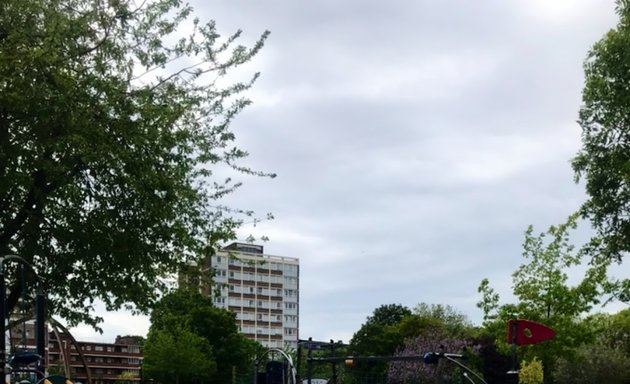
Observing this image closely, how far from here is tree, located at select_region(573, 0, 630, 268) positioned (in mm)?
31359

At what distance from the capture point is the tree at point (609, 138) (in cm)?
3136

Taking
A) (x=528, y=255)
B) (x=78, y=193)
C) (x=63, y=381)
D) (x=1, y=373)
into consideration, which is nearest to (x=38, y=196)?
(x=78, y=193)

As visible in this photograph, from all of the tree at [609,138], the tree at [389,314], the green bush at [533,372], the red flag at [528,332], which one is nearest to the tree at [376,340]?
the tree at [389,314]

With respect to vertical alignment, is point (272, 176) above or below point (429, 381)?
above

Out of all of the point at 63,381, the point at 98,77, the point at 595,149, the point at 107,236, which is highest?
the point at 595,149

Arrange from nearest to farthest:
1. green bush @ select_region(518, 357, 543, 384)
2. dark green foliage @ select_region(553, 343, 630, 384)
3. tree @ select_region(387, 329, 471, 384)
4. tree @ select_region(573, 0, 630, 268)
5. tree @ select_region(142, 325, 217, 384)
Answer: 1. tree @ select_region(573, 0, 630, 268)
2. green bush @ select_region(518, 357, 543, 384)
3. tree @ select_region(387, 329, 471, 384)
4. dark green foliage @ select_region(553, 343, 630, 384)
5. tree @ select_region(142, 325, 217, 384)

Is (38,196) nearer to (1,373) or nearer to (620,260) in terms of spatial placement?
(1,373)

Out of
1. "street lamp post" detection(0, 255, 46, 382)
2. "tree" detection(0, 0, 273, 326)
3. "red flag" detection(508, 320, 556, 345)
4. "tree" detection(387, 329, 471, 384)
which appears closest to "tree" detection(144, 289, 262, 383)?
"tree" detection(387, 329, 471, 384)

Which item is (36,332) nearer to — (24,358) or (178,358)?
(24,358)

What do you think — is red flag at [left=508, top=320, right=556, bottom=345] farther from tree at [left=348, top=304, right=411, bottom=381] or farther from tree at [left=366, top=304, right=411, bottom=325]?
tree at [left=366, top=304, right=411, bottom=325]

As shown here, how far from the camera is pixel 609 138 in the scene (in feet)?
106

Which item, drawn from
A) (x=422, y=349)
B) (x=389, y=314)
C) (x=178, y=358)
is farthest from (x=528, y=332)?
(x=389, y=314)

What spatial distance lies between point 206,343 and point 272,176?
65.4 metres

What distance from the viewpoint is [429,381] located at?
3809 centimetres
